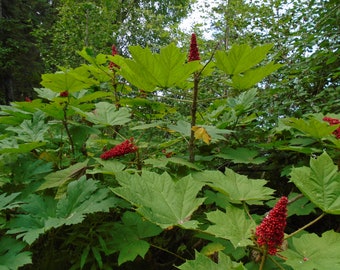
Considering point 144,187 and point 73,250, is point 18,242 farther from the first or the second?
point 144,187

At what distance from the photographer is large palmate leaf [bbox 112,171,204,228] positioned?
868mm

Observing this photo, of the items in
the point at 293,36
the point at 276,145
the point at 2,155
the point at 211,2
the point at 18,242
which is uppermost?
the point at 211,2

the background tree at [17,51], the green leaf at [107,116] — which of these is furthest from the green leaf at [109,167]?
the background tree at [17,51]

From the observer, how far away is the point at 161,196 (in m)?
0.94

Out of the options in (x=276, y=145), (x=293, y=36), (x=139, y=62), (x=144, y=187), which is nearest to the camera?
(x=144, y=187)

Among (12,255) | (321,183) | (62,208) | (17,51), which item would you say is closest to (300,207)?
(321,183)

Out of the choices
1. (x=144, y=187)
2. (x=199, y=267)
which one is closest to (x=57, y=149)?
(x=144, y=187)

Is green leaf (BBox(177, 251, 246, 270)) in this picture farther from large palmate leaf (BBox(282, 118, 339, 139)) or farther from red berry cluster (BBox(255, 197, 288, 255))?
large palmate leaf (BBox(282, 118, 339, 139))

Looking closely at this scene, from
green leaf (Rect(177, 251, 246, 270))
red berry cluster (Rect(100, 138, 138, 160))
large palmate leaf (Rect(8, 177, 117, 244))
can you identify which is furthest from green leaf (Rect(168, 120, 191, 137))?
green leaf (Rect(177, 251, 246, 270))

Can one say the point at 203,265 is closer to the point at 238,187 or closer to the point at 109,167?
the point at 238,187

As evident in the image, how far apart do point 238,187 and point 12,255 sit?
0.76m

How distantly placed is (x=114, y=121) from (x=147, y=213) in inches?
25.8

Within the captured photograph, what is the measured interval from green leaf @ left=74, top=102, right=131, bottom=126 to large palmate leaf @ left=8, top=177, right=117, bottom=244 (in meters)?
0.35

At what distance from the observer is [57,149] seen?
62.4 inches
